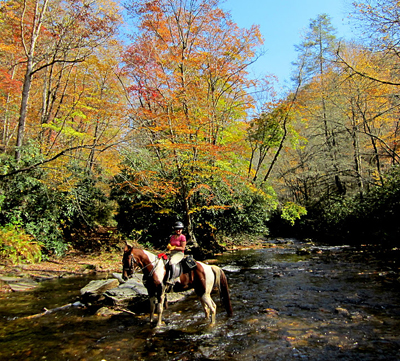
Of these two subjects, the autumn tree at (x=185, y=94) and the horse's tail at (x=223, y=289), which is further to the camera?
the autumn tree at (x=185, y=94)

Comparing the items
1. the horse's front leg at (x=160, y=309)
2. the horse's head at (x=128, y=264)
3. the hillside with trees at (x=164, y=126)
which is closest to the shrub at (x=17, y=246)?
the hillside with trees at (x=164, y=126)

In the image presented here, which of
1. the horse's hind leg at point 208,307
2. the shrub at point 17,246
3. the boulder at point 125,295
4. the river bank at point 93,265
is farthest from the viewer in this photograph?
the shrub at point 17,246

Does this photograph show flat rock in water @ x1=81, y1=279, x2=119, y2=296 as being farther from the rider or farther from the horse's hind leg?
the horse's hind leg

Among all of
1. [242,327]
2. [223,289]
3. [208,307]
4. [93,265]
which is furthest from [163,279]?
[93,265]

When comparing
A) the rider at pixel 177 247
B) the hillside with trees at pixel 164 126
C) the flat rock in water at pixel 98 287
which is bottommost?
the flat rock in water at pixel 98 287

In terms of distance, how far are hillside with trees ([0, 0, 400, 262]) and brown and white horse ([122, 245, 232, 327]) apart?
264 cm

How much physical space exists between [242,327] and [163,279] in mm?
1882

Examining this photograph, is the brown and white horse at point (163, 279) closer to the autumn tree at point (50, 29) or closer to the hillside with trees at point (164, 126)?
the hillside with trees at point (164, 126)

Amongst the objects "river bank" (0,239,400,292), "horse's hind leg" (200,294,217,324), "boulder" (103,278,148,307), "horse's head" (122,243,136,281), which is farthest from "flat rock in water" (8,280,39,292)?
"horse's hind leg" (200,294,217,324)

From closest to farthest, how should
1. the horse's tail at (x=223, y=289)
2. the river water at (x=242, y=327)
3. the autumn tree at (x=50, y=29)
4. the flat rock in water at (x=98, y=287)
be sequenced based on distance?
the river water at (x=242, y=327)
the horse's tail at (x=223, y=289)
the flat rock in water at (x=98, y=287)
the autumn tree at (x=50, y=29)

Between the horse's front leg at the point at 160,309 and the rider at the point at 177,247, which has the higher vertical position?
the rider at the point at 177,247

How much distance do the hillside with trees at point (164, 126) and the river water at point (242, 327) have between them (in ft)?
12.9

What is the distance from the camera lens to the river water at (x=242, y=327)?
162 inches

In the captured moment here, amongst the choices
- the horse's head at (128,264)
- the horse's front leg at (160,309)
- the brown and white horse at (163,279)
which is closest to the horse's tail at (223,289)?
the brown and white horse at (163,279)
